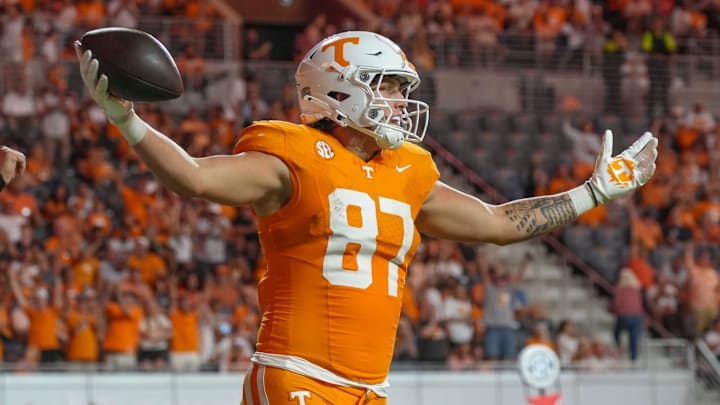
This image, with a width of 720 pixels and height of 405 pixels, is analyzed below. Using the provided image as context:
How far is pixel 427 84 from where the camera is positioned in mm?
16875

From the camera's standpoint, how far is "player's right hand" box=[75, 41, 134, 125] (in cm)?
416

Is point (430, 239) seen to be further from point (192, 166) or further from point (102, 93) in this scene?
point (102, 93)

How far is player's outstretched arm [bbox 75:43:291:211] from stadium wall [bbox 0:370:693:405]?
6.59 meters

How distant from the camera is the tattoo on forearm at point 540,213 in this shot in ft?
17.3

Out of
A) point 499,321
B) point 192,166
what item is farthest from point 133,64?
point 499,321

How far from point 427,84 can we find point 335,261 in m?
12.3

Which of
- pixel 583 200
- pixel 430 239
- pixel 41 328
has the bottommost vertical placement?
pixel 41 328

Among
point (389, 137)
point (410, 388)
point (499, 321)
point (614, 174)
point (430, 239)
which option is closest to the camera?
point (389, 137)

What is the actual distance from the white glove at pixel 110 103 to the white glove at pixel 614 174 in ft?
6.00

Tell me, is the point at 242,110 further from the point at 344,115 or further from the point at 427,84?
the point at 344,115

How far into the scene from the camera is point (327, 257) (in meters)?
4.68

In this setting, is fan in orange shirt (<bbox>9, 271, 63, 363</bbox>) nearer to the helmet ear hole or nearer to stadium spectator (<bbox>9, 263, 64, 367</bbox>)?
stadium spectator (<bbox>9, 263, 64, 367</bbox>)

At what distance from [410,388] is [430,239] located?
2.57m

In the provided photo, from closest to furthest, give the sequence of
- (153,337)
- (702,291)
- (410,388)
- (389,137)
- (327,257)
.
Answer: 1. (327,257)
2. (389,137)
3. (153,337)
4. (410,388)
5. (702,291)
